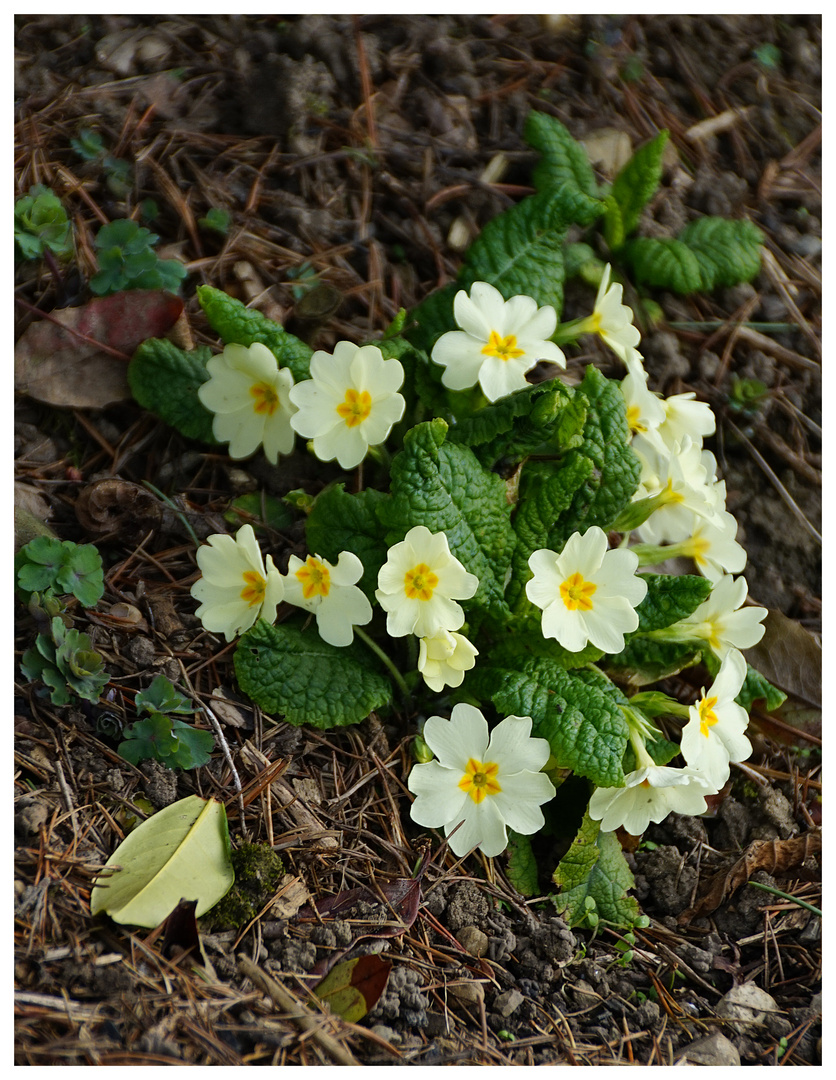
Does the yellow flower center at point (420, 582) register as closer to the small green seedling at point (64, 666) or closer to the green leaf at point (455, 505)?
the green leaf at point (455, 505)

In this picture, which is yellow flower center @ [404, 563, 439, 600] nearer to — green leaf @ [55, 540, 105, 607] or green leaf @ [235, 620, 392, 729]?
green leaf @ [235, 620, 392, 729]

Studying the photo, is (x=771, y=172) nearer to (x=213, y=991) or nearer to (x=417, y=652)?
(x=417, y=652)

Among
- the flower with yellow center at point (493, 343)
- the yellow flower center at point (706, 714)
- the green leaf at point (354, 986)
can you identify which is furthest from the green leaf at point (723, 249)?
the green leaf at point (354, 986)

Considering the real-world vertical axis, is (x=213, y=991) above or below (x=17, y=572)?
below

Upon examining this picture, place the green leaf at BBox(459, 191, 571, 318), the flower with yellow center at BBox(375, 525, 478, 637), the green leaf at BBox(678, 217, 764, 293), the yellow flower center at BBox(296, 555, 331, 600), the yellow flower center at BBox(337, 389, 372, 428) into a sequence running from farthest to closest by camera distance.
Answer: the green leaf at BBox(678, 217, 764, 293) < the green leaf at BBox(459, 191, 571, 318) < the yellow flower center at BBox(337, 389, 372, 428) < the yellow flower center at BBox(296, 555, 331, 600) < the flower with yellow center at BBox(375, 525, 478, 637)

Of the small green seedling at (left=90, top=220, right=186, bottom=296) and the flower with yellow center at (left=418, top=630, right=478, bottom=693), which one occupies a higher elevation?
the small green seedling at (left=90, top=220, right=186, bottom=296)

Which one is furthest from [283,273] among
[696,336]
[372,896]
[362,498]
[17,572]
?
[372,896]

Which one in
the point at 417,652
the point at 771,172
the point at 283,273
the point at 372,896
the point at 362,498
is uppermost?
the point at 771,172

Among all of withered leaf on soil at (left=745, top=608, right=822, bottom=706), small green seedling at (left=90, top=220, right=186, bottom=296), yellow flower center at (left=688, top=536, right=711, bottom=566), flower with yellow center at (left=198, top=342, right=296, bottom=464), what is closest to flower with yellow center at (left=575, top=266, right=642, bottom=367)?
yellow flower center at (left=688, top=536, right=711, bottom=566)
